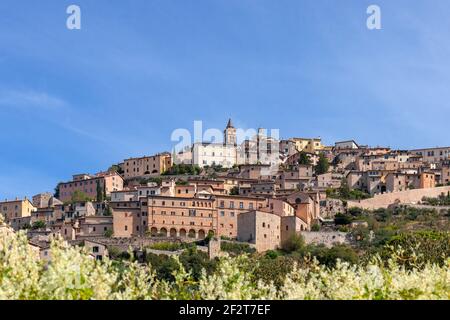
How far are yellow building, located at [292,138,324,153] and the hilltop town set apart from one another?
145 millimetres

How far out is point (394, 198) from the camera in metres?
87.2

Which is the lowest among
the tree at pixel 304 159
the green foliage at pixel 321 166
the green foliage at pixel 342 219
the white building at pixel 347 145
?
the green foliage at pixel 342 219

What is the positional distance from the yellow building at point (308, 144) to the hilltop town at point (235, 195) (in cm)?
14

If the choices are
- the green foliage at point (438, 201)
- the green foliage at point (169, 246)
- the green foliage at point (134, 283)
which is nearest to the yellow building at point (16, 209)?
the green foliage at point (169, 246)

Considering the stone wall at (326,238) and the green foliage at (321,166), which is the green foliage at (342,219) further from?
the green foliage at (321,166)

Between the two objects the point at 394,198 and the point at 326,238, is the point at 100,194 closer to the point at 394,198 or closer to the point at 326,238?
the point at 326,238

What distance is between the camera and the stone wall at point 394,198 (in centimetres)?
8619

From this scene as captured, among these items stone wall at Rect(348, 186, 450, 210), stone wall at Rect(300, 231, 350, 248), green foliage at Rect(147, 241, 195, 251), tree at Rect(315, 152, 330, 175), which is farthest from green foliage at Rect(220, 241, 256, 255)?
tree at Rect(315, 152, 330, 175)

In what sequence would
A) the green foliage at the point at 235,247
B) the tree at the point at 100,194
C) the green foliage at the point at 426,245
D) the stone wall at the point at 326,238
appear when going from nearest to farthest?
the green foliage at the point at 426,245 → the green foliage at the point at 235,247 → the stone wall at the point at 326,238 → the tree at the point at 100,194

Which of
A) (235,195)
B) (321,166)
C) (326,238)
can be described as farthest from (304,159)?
(326,238)
